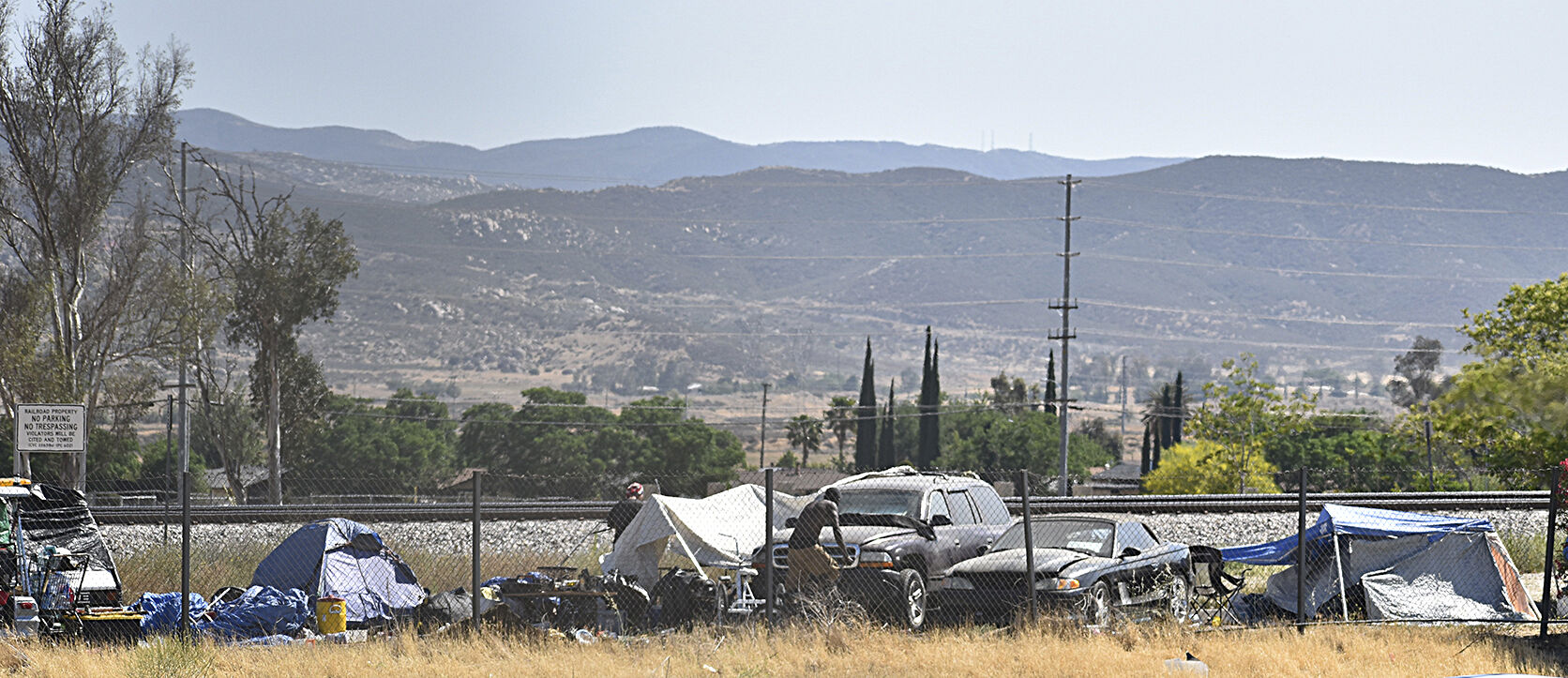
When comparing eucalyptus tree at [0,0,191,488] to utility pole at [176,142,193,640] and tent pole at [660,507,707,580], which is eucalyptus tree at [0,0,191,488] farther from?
tent pole at [660,507,707,580]

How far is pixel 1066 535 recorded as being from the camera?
16.8 meters

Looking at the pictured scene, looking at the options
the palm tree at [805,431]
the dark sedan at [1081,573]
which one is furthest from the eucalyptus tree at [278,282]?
the palm tree at [805,431]

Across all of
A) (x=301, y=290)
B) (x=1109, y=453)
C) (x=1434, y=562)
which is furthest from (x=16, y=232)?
(x=1109, y=453)

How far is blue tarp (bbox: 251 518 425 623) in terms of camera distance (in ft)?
56.3

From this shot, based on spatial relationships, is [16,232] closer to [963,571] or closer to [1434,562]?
[963,571]

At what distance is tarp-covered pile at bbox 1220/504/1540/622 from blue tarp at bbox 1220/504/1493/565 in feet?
0.04

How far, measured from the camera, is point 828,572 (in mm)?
15391

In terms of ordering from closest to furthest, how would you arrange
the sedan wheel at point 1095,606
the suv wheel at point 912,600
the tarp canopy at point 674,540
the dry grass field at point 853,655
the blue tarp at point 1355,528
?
1. the dry grass field at point 853,655
2. the sedan wheel at point 1095,606
3. the suv wheel at point 912,600
4. the blue tarp at point 1355,528
5. the tarp canopy at point 674,540

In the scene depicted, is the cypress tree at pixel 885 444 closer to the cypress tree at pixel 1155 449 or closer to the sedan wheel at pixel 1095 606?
the cypress tree at pixel 1155 449

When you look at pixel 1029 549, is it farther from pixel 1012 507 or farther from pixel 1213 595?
pixel 1012 507

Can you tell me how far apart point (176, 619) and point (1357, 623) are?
13281mm

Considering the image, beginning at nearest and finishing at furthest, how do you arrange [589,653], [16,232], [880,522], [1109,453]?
[589,653] → [880,522] → [16,232] → [1109,453]

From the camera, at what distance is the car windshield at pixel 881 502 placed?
1747cm

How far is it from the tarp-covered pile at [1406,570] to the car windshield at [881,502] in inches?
176
